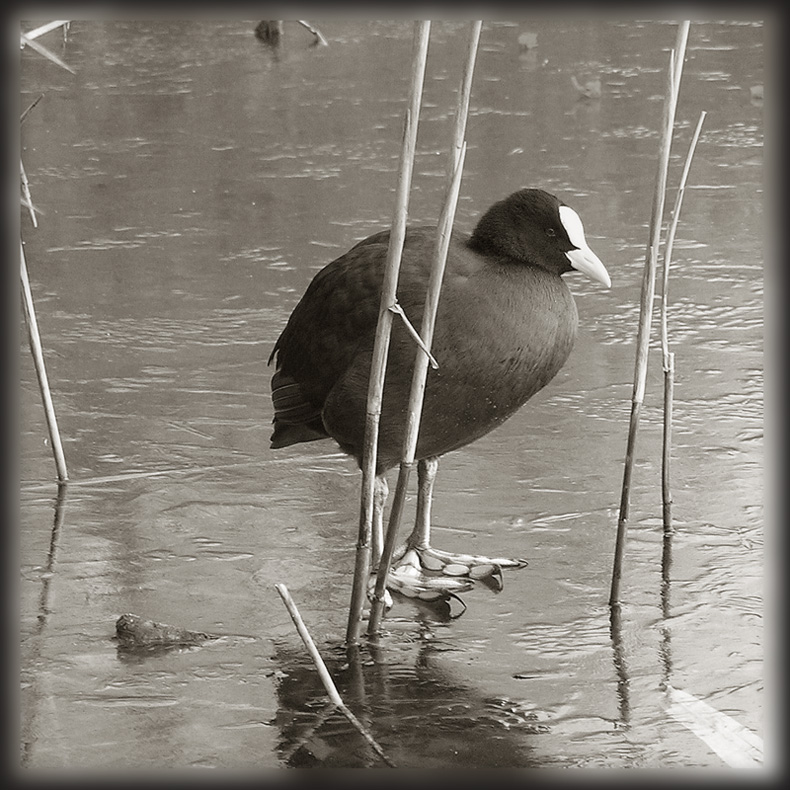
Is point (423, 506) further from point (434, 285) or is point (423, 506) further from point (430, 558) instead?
point (434, 285)

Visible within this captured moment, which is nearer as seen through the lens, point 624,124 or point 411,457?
point 411,457

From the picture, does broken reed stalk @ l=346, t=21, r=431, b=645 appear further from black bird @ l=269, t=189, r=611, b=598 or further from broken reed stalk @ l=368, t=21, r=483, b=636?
black bird @ l=269, t=189, r=611, b=598

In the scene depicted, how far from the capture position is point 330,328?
3.95 m

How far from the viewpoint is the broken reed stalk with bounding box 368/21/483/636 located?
10.7 feet

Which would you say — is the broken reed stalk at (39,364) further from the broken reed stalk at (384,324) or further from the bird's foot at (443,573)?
the broken reed stalk at (384,324)

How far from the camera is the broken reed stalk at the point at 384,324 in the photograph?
10.5 feet

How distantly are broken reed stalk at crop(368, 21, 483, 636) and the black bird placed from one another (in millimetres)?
161

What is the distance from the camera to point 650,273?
362 centimetres

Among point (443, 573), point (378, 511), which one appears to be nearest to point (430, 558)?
point (443, 573)

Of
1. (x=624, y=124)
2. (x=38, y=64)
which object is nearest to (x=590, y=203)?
(x=624, y=124)

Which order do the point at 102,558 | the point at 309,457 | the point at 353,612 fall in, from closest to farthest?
the point at 353,612 → the point at 102,558 → the point at 309,457

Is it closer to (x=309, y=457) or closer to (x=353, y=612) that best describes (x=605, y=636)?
(x=353, y=612)

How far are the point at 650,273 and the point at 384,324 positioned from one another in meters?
0.75

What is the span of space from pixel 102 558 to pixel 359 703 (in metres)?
1.12
